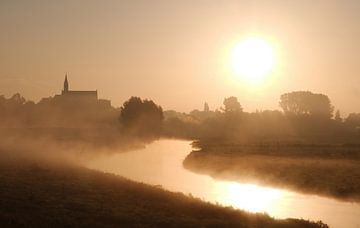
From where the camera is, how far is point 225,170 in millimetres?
69688

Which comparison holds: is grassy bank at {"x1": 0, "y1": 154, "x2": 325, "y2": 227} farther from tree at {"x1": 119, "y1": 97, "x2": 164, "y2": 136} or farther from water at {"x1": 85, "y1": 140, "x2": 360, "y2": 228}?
tree at {"x1": 119, "y1": 97, "x2": 164, "y2": 136}

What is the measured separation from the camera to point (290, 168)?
62844mm

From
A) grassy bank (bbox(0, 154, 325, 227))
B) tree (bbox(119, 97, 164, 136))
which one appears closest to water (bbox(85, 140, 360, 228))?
grassy bank (bbox(0, 154, 325, 227))

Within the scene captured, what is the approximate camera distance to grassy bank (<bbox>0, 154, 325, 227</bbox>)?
28078 millimetres

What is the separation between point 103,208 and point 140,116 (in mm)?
121840

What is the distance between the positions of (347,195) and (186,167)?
116 feet

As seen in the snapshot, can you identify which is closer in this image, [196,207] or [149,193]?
[196,207]

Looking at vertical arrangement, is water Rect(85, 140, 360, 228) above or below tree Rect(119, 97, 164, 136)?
below

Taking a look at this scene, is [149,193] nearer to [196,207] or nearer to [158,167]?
[196,207]

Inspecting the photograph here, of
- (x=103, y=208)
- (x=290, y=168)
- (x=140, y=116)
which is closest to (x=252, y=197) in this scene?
(x=290, y=168)

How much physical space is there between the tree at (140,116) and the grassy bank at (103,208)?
355 ft

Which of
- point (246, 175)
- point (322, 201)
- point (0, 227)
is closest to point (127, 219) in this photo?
point (0, 227)

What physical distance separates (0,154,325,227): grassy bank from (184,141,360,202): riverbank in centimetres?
1934

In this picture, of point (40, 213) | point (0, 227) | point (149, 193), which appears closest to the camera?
point (0, 227)
